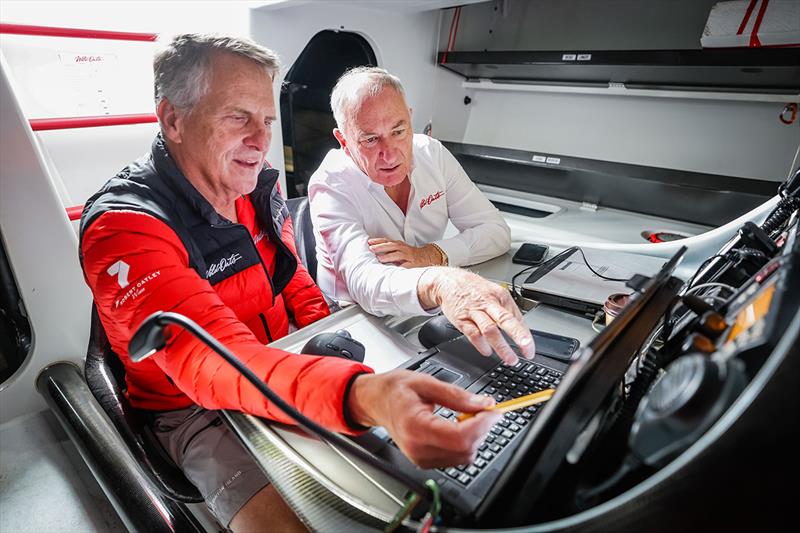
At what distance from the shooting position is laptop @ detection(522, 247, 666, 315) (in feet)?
3.62

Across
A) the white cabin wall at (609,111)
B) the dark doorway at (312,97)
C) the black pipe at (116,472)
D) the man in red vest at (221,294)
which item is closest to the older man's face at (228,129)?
the man in red vest at (221,294)

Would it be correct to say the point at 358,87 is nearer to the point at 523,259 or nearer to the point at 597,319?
the point at 523,259

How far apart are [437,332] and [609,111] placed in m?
2.05

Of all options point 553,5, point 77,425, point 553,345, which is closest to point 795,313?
point 553,345

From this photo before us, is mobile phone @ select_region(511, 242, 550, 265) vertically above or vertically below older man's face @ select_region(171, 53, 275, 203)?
below

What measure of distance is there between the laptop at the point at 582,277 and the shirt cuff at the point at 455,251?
0.84ft

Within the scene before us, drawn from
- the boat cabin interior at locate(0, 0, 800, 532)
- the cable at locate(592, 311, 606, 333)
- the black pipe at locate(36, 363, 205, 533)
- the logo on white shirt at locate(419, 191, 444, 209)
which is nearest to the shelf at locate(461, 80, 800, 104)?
the boat cabin interior at locate(0, 0, 800, 532)

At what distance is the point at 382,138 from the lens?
4.69ft

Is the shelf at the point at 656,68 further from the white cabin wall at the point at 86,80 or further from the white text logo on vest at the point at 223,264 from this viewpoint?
the white text logo on vest at the point at 223,264

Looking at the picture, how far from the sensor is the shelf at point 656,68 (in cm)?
180

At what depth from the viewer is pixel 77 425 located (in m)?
1.23

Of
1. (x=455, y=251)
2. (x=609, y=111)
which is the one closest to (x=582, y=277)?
(x=455, y=251)

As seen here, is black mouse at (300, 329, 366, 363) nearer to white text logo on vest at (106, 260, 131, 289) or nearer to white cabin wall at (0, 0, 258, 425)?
white text logo on vest at (106, 260, 131, 289)

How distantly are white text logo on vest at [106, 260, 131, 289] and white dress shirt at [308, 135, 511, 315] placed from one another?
1.74ft
